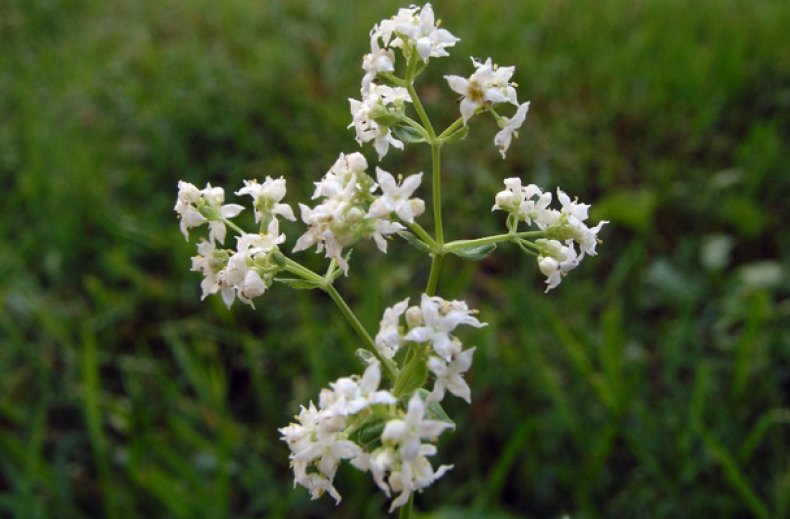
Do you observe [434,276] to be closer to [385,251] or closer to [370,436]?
[385,251]

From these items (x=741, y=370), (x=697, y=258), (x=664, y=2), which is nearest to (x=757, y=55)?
(x=664, y=2)

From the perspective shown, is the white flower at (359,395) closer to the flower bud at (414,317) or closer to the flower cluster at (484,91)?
the flower bud at (414,317)

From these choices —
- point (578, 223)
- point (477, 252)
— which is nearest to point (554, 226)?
point (578, 223)

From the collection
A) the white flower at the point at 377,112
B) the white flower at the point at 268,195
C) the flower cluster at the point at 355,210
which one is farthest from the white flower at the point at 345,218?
the white flower at the point at 268,195

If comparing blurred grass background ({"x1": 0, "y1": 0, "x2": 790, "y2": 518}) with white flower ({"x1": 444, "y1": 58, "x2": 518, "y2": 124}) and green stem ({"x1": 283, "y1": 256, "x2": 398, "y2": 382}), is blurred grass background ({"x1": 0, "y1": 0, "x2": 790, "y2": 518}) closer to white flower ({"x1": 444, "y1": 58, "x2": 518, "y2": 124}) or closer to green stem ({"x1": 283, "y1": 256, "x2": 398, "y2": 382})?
green stem ({"x1": 283, "y1": 256, "x2": 398, "y2": 382})

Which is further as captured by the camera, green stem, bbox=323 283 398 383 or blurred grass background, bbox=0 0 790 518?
blurred grass background, bbox=0 0 790 518

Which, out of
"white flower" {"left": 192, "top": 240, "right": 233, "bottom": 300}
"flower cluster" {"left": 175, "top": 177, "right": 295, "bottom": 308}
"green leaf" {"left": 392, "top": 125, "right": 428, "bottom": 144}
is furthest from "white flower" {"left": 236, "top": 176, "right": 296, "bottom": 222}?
"green leaf" {"left": 392, "top": 125, "right": 428, "bottom": 144}
